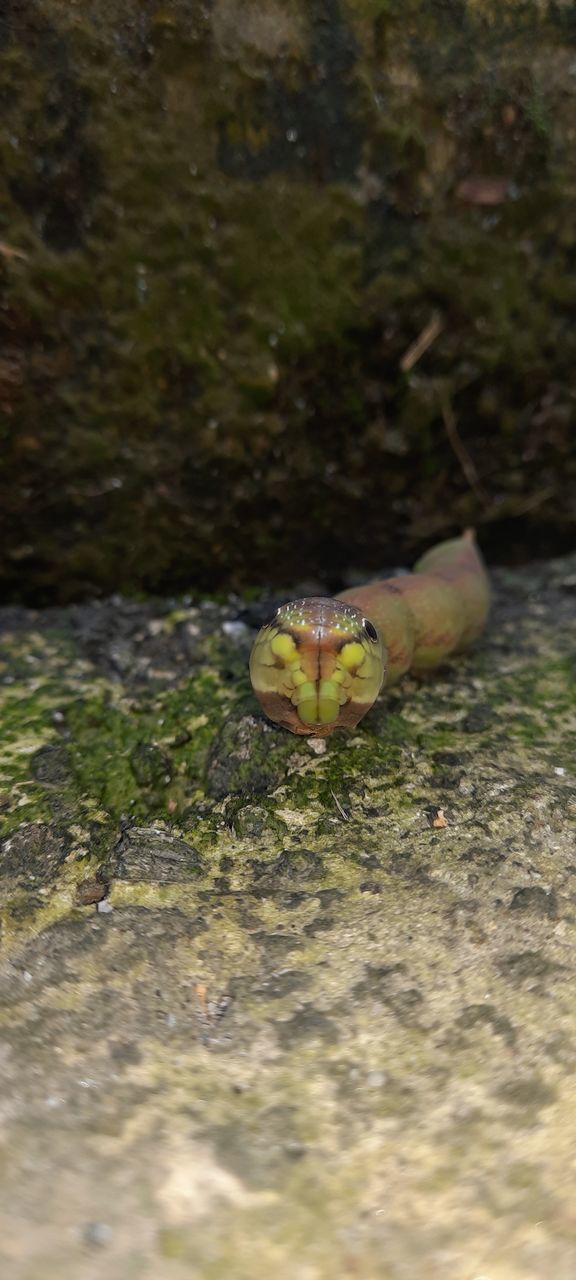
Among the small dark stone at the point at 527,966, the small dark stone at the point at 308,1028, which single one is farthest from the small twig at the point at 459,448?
the small dark stone at the point at 308,1028

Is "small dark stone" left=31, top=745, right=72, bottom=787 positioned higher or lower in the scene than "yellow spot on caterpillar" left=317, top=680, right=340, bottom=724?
lower

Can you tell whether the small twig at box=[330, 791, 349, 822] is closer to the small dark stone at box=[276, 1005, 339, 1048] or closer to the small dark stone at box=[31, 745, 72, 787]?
the small dark stone at box=[276, 1005, 339, 1048]

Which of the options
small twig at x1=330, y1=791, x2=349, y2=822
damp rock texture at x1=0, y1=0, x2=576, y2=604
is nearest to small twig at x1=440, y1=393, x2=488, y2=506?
damp rock texture at x1=0, y1=0, x2=576, y2=604

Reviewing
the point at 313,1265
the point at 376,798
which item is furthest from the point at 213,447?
the point at 313,1265

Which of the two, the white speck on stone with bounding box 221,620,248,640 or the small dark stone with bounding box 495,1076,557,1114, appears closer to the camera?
the small dark stone with bounding box 495,1076,557,1114

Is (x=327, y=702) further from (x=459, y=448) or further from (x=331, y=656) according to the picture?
(x=459, y=448)

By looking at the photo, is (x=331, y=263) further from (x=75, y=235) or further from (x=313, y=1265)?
(x=313, y=1265)

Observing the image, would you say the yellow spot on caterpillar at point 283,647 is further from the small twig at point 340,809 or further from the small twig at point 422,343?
the small twig at point 422,343

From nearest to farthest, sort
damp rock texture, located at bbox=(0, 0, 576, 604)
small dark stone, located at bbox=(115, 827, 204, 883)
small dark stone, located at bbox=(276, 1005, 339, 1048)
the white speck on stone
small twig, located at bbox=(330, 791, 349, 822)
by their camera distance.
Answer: small dark stone, located at bbox=(276, 1005, 339, 1048), small dark stone, located at bbox=(115, 827, 204, 883), small twig, located at bbox=(330, 791, 349, 822), damp rock texture, located at bbox=(0, 0, 576, 604), the white speck on stone
